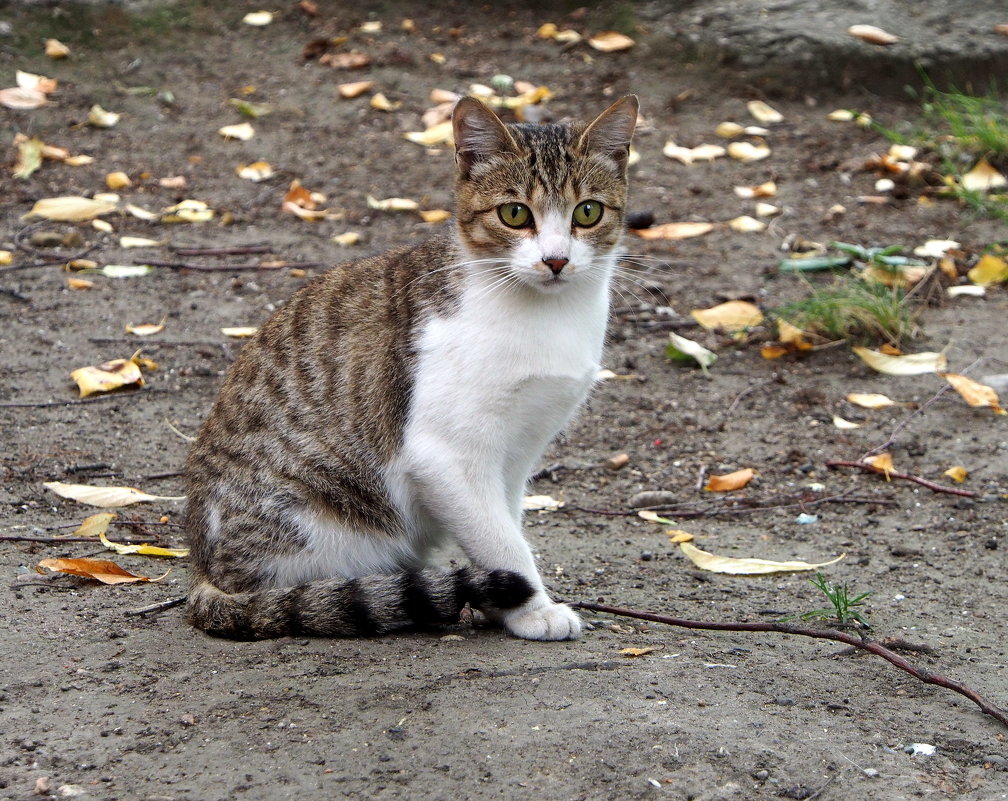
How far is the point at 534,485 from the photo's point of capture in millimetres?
4613

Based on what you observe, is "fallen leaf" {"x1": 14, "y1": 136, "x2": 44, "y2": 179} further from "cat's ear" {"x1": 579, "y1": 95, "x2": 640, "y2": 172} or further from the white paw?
the white paw

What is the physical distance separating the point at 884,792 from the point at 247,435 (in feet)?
6.32

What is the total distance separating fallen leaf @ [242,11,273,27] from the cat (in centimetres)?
570

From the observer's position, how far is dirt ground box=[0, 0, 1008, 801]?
241 centimetres

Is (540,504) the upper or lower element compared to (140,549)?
lower

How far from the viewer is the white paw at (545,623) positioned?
3102 millimetres

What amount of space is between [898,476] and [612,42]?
4.88 m

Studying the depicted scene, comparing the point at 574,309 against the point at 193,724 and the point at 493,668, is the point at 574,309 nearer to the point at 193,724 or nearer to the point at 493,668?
the point at 493,668

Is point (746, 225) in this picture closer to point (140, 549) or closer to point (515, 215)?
point (515, 215)

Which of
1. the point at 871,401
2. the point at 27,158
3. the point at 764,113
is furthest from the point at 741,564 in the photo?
the point at 27,158

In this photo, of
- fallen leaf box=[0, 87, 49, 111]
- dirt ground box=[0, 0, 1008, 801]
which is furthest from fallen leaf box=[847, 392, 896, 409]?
fallen leaf box=[0, 87, 49, 111]

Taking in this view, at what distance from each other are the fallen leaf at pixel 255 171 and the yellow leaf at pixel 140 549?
3.73 metres

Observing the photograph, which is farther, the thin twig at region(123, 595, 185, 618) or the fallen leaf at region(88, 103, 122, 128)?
the fallen leaf at region(88, 103, 122, 128)

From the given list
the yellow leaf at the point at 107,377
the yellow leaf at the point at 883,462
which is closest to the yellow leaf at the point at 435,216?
the yellow leaf at the point at 107,377
